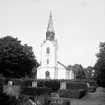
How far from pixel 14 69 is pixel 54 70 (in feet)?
53.3

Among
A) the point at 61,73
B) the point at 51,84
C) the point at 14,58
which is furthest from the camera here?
the point at 61,73

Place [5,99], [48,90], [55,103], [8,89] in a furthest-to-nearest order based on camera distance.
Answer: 1. [48,90]
2. [8,89]
3. [55,103]
4. [5,99]

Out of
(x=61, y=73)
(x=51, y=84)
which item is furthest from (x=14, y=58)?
(x=61, y=73)

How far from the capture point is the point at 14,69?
52.2 meters

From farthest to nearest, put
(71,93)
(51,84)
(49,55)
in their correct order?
1. (49,55)
2. (51,84)
3. (71,93)

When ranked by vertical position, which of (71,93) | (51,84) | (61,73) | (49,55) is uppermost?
(49,55)

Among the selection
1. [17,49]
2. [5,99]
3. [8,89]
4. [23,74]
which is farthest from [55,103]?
[23,74]

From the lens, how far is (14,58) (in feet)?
163

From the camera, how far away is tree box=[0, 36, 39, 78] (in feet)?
162

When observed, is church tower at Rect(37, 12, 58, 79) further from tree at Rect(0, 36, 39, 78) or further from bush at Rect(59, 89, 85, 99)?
bush at Rect(59, 89, 85, 99)

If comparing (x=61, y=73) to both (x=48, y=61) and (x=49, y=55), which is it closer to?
(x=48, y=61)

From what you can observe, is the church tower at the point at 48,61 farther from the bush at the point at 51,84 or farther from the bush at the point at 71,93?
the bush at the point at 71,93

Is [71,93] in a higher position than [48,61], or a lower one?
lower

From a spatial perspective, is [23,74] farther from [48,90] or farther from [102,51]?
[48,90]
